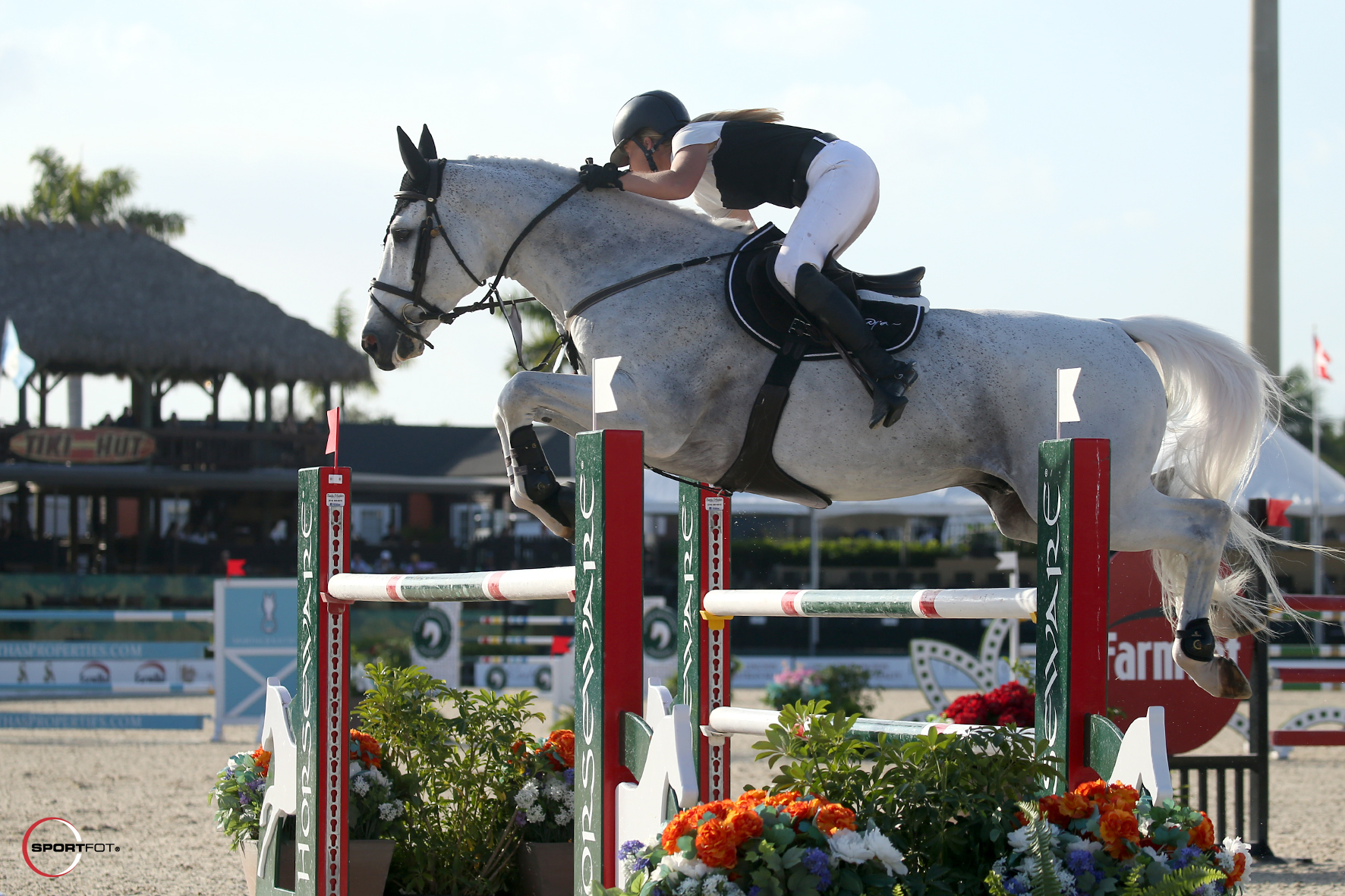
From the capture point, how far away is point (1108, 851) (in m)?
2.08

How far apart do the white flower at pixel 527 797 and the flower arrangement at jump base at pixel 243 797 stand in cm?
81

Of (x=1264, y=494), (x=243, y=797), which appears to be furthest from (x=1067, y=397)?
(x=1264, y=494)

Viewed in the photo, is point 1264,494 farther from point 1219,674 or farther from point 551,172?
point 551,172

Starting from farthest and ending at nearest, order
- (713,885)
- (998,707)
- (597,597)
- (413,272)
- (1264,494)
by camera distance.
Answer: (1264,494), (998,707), (413,272), (597,597), (713,885)

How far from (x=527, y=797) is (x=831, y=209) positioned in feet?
5.94

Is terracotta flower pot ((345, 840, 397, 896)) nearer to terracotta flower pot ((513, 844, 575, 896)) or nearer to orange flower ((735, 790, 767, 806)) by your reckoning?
terracotta flower pot ((513, 844, 575, 896))

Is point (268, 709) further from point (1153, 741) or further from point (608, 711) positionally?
point (1153, 741)

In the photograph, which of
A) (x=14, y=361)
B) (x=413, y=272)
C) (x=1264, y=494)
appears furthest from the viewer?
(x=14, y=361)

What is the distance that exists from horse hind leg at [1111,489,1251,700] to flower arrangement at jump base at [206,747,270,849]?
101 inches

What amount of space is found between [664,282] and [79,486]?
2209 cm

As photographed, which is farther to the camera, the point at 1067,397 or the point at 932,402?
the point at 932,402

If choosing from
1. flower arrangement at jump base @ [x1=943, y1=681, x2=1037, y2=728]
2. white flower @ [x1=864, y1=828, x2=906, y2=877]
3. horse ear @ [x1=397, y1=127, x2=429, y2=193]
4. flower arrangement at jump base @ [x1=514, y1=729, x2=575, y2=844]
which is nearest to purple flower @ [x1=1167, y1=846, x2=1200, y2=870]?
white flower @ [x1=864, y1=828, x2=906, y2=877]

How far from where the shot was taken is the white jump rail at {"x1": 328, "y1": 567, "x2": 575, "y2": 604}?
2.70 m

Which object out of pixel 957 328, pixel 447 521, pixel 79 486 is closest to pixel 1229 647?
pixel 957 328
